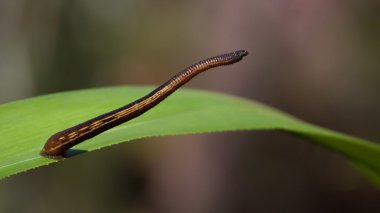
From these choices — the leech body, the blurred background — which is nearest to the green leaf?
the leech body

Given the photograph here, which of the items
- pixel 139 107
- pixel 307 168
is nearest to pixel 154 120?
pixel 139 107

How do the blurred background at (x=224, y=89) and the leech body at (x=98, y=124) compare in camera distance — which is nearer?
the leech body at (x=98, y=124)

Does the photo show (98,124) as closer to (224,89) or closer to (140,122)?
(140,122)

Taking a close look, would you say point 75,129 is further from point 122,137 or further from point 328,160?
point 328,160

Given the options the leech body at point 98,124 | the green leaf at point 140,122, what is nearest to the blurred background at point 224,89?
the green leaf at point 140,122

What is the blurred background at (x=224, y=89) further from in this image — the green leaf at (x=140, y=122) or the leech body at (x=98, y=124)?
the leech body at (x=98, y=124)

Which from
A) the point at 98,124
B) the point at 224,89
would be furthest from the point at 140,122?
the point at 224,89
